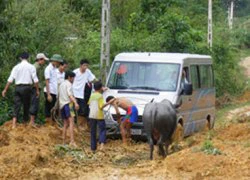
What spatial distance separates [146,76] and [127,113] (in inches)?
63.9

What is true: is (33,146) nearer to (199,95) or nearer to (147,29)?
(199,95)

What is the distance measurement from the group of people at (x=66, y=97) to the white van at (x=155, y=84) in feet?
1.67

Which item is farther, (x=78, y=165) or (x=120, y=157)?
(x=120, y=157)

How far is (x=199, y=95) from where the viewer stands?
659 inches

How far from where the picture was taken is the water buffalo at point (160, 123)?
12156 millimetres

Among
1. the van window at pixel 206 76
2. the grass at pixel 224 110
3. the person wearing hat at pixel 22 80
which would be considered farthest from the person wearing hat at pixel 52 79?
the grass at pixel 224 110

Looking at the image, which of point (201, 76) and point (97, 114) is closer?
point (97, 114)

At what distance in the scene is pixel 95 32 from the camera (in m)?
26.2

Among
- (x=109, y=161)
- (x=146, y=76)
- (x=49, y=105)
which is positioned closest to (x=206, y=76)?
(x=146, y=76)

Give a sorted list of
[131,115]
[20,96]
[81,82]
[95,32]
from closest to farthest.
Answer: [131,115], [20,96], [81,82], [95,32]

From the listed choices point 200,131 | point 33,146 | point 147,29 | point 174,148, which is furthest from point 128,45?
point 33,146

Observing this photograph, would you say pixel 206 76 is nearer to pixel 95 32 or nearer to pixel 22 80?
pixel 22 80

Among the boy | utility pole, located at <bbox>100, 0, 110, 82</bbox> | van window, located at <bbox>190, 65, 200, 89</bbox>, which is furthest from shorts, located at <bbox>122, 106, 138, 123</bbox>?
utility pole, located at <bbox>100, 0, 110, 82</bbox>

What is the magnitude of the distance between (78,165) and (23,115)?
4.50 metres
